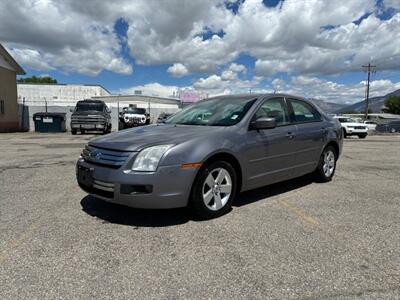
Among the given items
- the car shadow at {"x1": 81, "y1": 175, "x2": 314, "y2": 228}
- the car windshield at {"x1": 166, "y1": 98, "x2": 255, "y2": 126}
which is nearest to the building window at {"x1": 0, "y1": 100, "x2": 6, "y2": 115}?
Result: the car shadow at {"x1": 81, "y1": 175, "x2": 314, "y2": 228}

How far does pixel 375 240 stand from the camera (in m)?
3.65

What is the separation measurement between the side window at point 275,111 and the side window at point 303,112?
283 mm

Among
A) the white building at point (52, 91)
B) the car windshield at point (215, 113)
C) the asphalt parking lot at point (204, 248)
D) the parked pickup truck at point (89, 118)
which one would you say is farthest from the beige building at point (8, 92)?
the white building at point (52, 91)

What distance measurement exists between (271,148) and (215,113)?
0.95m

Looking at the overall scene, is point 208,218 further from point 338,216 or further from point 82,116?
point 82,116

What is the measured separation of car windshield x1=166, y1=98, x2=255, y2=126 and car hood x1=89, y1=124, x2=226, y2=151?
256 mm

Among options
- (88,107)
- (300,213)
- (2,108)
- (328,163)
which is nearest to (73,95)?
(2,108)

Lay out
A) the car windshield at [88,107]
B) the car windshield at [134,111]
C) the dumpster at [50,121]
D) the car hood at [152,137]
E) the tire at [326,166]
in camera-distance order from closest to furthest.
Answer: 1. the car hood at [152,137]
2. the tire at [326,166]
3. the car windshield at [88,107]
4. the dumpster at [50,121]
5. the car windshield at [134,111]

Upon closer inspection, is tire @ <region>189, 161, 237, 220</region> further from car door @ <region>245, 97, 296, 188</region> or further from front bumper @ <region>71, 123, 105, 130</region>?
front bumper @ <region>71, 123, 105, 130</region>

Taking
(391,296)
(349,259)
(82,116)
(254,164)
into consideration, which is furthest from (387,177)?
(82,116)

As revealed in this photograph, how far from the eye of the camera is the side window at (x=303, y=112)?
18.5ft

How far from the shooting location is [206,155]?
400 cm

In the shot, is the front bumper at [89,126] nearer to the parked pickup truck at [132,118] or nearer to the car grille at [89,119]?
the car grille at [89,119]

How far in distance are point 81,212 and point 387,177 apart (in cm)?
607
